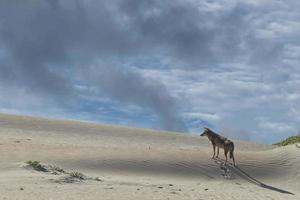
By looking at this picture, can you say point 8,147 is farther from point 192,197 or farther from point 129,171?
point 192,197

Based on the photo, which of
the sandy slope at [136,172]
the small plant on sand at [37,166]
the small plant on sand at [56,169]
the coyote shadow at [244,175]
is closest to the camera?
the sandy slope at [136,172]

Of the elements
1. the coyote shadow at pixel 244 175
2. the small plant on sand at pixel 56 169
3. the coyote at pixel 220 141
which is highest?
the coyote at pixel 220 141

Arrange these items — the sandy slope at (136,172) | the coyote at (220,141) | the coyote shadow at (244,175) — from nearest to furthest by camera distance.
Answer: the sandy slope at (136,172)
the coyote shadow at (244,175)
the coyote at (220,141)

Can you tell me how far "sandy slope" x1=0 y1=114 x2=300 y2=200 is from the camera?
1770 centimetres

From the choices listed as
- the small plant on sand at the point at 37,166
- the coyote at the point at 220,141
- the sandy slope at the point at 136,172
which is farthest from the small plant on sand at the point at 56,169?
the coyote at the point at 220,141

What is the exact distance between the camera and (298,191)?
913 inches

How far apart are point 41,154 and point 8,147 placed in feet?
5.98

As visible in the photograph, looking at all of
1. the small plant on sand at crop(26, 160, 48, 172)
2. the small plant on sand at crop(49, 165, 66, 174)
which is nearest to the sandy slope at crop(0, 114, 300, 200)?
the small plant on sand at crop(26, 160, 48, 172)

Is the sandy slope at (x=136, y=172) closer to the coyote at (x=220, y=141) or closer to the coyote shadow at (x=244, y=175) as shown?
the coyote shadow at (x=244, y=175)

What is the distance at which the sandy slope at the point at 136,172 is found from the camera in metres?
17.7

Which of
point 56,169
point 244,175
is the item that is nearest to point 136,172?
point 56,169

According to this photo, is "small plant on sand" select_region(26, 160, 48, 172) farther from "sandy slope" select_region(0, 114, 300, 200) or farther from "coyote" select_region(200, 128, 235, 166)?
"coyote" select_region(200, 128, 235, 166)

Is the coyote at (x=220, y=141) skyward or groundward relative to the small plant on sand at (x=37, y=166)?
skyward

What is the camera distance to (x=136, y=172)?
920 inches
